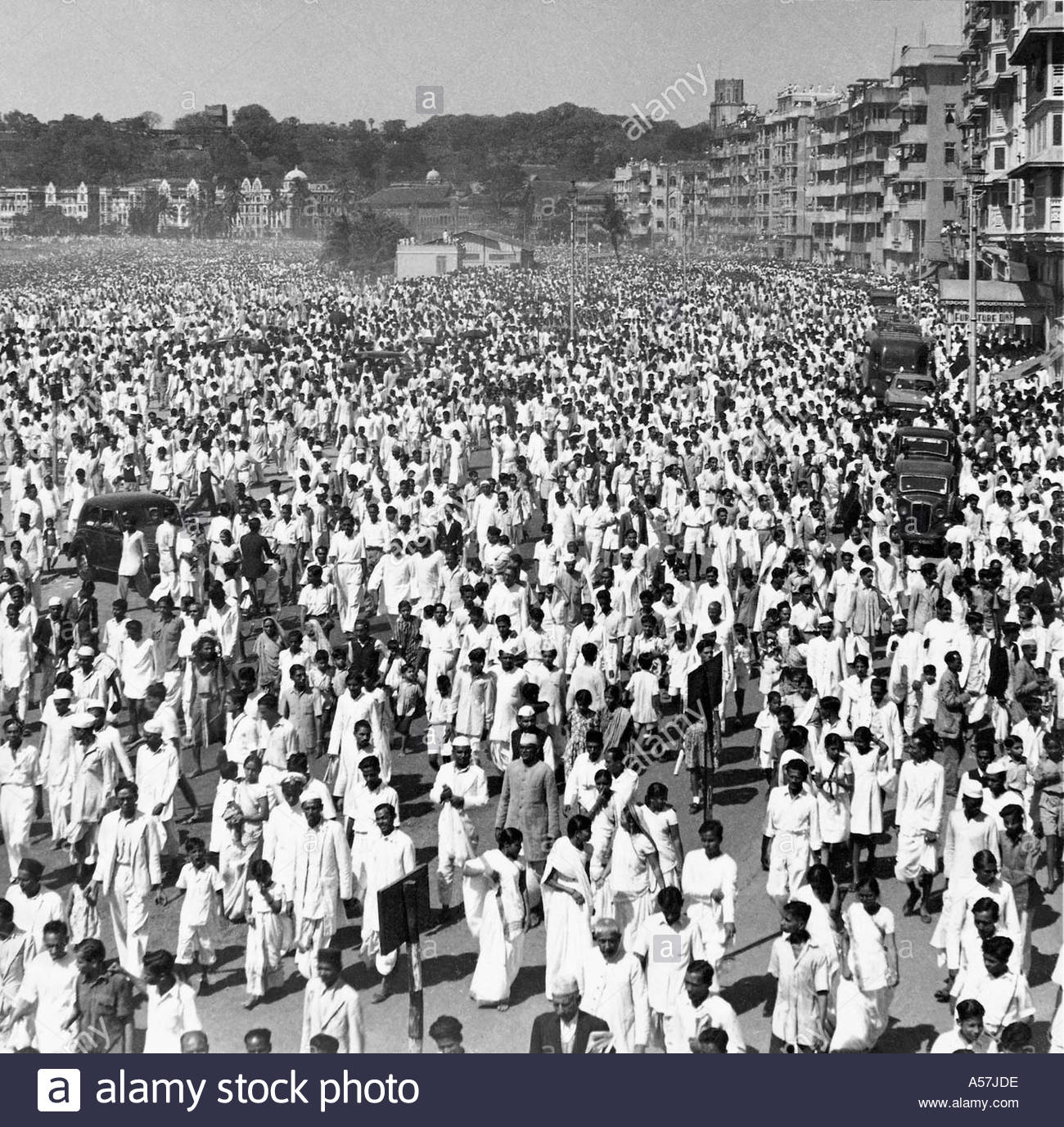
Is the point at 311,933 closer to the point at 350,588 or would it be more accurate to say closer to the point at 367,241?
the point at 350,588

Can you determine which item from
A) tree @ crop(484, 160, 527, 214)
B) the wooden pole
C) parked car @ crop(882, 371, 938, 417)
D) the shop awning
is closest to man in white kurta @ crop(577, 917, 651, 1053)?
the wooden pole

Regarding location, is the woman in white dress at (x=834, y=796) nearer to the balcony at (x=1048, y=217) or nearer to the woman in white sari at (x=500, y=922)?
the woman in white sari at (x=500, y=922)

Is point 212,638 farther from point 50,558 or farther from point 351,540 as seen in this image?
point 50,558

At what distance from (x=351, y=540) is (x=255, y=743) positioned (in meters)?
4.56

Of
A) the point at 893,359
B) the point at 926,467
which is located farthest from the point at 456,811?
the point at 893,359

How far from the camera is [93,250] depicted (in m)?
113

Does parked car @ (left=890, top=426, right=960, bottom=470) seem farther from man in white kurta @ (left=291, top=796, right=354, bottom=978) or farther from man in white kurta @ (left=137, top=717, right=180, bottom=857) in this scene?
man in white kurta @ (left=291, top=796, right=354, bottom=978)

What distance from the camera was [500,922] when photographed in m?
7.79

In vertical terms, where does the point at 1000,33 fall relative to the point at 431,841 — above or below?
above

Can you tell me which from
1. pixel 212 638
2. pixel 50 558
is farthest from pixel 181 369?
pixel 212 638

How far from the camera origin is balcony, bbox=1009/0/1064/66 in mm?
34781

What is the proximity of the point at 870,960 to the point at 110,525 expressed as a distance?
10.6 metres

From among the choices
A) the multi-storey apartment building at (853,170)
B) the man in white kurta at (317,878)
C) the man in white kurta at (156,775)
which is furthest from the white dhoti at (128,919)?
the multi-storey apartment building at (853,170)

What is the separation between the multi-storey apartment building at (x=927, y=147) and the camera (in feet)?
212
